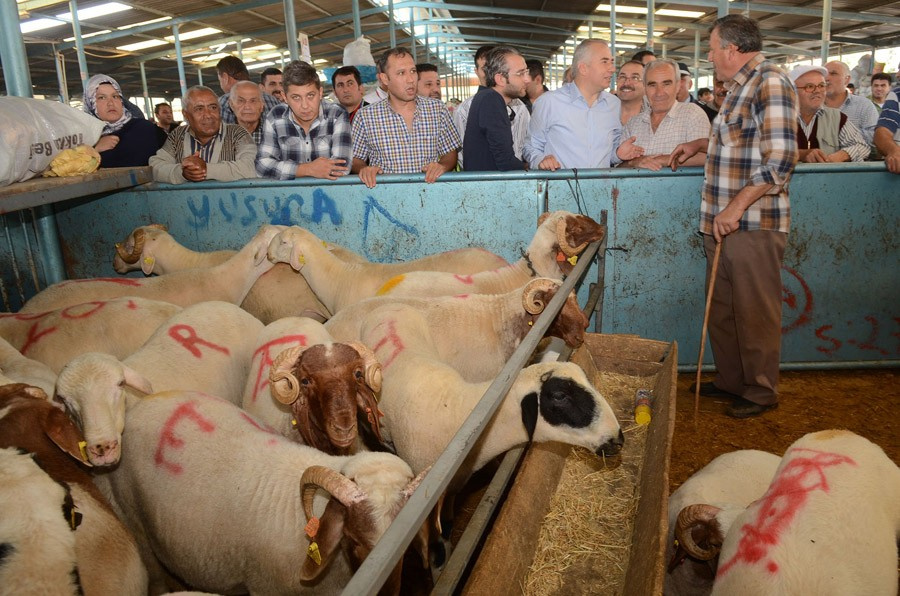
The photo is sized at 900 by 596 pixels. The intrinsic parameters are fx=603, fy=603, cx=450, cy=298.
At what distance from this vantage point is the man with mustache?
201 inches

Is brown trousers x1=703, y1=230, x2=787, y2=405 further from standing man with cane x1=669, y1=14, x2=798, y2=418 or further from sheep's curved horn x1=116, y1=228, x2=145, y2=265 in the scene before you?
sheep's curved horn x1=116, y1=228, x2=145, y2=265

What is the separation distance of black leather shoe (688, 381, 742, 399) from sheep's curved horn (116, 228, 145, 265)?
15.3 feet

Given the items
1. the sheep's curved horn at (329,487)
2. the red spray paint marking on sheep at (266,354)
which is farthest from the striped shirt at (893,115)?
the sheep's curved horn at (329,487)

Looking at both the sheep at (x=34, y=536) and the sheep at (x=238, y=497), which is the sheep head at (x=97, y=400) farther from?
the sheep at (x=34, y=536)

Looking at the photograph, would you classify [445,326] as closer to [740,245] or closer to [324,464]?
[324,464]

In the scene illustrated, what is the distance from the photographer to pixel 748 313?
424 centimetres

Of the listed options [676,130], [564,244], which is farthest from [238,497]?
[676,130]

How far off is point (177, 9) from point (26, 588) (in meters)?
12.0

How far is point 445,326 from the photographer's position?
3.58m

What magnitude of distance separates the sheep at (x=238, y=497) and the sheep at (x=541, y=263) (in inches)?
66.1

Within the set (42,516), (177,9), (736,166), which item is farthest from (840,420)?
(177,9)

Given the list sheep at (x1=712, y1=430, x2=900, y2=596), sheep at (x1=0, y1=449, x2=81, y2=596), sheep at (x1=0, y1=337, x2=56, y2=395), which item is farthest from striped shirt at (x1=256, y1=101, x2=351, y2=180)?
sheep at (x1=712, y1=430, x2=900, y2=596)

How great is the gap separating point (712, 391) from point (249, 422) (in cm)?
367

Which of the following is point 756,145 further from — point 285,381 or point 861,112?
point 861,112
